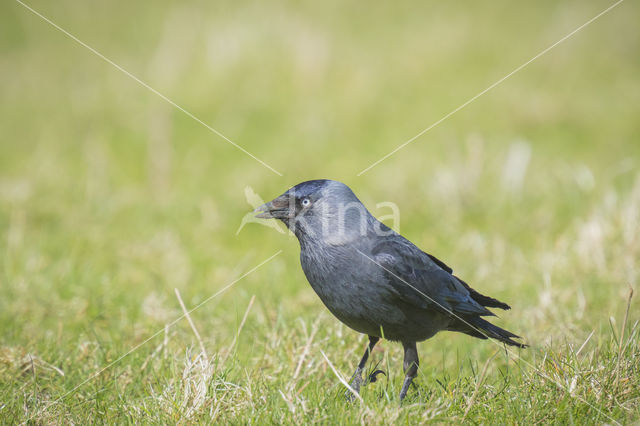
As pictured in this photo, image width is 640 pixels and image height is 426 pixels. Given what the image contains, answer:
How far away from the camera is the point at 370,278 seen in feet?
9.98

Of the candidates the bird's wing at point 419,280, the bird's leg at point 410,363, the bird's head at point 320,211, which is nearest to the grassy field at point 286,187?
the bird's leg at point 410,363

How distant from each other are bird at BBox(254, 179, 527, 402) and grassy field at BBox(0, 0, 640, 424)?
0.79 feet

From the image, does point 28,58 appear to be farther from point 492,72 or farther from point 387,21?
point 492,72

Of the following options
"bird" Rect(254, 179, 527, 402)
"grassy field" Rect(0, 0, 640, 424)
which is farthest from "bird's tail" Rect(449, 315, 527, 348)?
"grassy field" Rect(0, 0, 640, 424)

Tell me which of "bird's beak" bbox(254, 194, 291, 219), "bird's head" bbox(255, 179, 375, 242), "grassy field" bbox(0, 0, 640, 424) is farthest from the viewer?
"bird's beak" bbox(254, 194, 291, 219)

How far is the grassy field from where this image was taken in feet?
9.91

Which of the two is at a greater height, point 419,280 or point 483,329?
point 419,280

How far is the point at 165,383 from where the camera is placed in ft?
10.4

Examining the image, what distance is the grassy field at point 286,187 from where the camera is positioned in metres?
3.02

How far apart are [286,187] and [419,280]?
4049 millimetres

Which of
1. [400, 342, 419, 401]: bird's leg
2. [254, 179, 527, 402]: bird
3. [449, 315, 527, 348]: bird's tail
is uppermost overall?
[254, 179, 527, 402]: bird

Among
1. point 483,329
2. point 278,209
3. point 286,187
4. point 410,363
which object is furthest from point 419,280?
point 286,187

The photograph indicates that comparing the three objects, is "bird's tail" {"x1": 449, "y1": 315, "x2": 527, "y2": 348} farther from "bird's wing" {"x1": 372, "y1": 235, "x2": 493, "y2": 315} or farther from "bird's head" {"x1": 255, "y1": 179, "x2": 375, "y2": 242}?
"bird's head" {"x1": 255, "y1": 179, "x2": 375, "y2": 242}

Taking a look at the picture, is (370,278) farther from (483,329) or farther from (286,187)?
(286,187)
